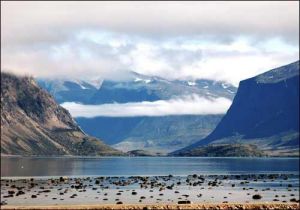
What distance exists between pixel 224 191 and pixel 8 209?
76669 millimetres

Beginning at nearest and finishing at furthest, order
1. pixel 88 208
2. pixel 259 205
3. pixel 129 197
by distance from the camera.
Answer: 1. pixel 88 208
2. pixel 259 205
3. pixel 129 197

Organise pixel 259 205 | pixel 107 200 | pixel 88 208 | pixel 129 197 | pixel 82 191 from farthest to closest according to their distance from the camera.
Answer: pixel 82 191
pixel 129 197
pixel 107 200
pixel 259 205
pixel 88 208

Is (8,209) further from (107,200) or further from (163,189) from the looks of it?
(163,189)

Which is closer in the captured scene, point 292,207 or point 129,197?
point 292,207

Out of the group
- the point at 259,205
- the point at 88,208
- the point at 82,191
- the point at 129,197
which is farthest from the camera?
the point at 82,191

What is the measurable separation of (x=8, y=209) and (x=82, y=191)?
6140cm

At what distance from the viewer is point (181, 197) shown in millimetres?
131375

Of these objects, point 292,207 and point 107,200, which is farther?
point 107,200

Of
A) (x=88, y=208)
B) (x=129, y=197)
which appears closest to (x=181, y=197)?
(x=129, y=197)

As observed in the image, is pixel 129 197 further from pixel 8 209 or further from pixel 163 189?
pixel 8 209

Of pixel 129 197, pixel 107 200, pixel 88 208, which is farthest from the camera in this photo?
pixel 129 197

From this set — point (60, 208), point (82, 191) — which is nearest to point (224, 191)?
point (82, 191)

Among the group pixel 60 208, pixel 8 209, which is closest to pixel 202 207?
pixel 60 208

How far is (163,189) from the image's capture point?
514ft
